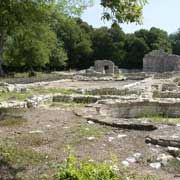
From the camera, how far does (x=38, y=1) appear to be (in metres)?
15.0

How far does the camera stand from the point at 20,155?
869cm

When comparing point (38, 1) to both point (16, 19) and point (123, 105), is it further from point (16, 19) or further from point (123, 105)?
point (123, 105)

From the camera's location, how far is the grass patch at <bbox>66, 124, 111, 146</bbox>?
394 inches

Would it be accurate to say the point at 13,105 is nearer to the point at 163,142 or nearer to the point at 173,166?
the point at 163,142

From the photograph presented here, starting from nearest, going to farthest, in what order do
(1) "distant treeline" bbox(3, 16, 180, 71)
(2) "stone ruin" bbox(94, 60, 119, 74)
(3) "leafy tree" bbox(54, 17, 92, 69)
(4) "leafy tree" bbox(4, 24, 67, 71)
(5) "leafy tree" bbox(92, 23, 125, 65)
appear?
(4) "leafy tree" bbox(4, 24, 67, 71), (2) "stone ruin" bbox(94, 60, 119, 74), (3) "leafy tree" bbox(54, 17, 92, 69), (1) "distant treeline" bbox(3, 16, 180, 71), (5) "leafy tree" bbox(92, 23, 125, 65)

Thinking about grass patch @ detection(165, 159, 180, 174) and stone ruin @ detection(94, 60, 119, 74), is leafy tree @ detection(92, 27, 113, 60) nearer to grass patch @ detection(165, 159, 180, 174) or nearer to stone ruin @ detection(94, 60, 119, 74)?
stone ruin @ detection(94, 60, 119, 74)

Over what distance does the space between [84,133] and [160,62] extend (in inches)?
2040

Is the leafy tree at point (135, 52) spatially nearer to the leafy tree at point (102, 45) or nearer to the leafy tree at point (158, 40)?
the leafy tree at point (158, 40)

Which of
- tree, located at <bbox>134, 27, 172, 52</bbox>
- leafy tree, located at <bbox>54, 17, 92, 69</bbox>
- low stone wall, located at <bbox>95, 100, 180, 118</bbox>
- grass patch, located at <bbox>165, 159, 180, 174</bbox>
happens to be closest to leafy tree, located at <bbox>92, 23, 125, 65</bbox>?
leafy tree, located at <bbox>54, 17, 92, 69</bbox>

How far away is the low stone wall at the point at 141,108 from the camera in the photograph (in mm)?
16797

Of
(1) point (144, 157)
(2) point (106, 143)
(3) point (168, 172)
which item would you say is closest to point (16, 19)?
(2) point (106, 143)

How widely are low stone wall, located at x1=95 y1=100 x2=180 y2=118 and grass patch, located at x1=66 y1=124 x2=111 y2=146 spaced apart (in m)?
4.94

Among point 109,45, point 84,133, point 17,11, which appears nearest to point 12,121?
point 84,133

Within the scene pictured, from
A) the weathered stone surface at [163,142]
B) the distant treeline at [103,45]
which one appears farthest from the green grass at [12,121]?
the distant treeline at [103,45]
